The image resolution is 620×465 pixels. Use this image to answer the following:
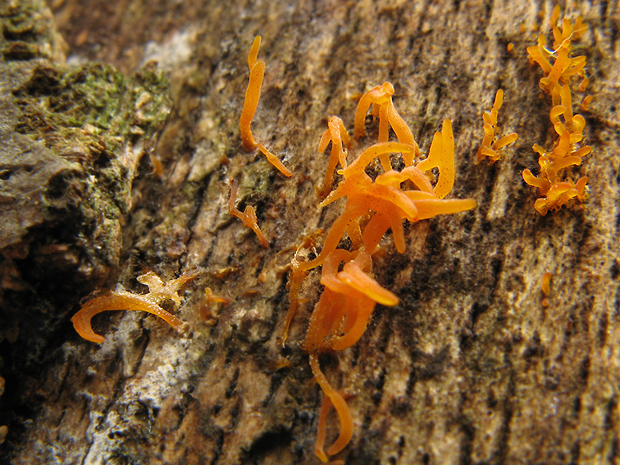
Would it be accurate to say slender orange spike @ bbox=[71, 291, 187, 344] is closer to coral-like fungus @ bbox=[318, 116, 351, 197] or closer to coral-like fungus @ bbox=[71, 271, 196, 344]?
coral-like fungus @ bbox=[71, 271, 196, 344]

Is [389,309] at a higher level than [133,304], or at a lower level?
higher

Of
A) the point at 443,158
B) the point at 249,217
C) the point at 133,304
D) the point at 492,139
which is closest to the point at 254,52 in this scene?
the point at 249,217

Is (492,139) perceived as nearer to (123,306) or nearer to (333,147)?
(333,147)

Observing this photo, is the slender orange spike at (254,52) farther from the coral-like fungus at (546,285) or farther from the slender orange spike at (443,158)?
the coral-like fungus at (546,285)

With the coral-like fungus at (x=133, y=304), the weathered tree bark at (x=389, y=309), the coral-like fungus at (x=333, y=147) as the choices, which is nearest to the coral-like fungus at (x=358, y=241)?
the weathered tree bark at (x=389, y=309)

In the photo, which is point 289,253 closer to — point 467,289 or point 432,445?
point 467,289

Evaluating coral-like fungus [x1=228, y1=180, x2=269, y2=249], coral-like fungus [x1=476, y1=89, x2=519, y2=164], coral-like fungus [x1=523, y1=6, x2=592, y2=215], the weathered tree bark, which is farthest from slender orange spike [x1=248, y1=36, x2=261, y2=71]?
coral-like fungus [x1=523, y1=6, x2=592, y2=215]
